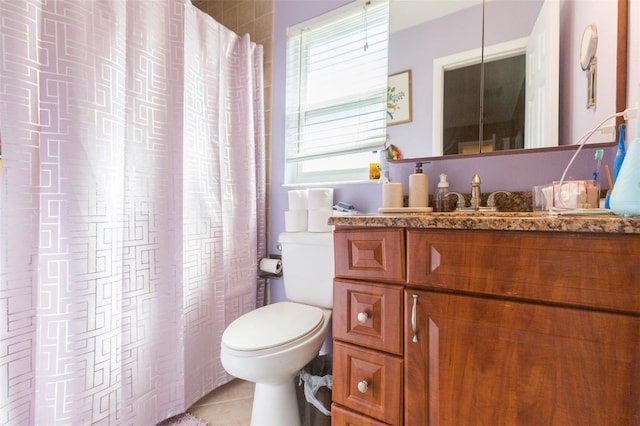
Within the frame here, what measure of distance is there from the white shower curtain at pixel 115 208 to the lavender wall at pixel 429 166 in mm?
261

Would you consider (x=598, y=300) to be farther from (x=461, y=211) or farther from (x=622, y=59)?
(x=622, y=59)

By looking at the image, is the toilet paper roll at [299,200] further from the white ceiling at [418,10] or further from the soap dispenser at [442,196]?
the white ceiling at [418,10]

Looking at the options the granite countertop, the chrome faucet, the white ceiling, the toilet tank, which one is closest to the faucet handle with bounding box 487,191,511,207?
the chrome faucet

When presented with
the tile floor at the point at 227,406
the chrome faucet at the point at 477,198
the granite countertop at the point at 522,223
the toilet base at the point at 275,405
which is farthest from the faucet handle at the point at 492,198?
the tile floor at the point at 227,406

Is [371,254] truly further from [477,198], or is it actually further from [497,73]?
[497,73]

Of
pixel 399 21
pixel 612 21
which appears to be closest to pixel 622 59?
pixel 612 21

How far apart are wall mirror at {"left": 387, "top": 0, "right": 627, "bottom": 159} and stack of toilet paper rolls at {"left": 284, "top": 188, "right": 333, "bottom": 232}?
1.45ft

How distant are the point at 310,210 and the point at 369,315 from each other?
2.43 ft

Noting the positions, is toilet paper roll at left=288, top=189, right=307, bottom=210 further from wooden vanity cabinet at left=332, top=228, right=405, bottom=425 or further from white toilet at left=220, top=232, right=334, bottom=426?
wooden vanity cabinet at left=332, top=228, right=405, bottom=425

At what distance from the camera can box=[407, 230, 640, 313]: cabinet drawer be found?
550 mm

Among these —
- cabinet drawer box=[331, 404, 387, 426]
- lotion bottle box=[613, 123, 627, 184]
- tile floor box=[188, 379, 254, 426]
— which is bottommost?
tile floor box=[188, 379, 254, 426]

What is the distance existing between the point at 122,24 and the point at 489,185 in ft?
5.24

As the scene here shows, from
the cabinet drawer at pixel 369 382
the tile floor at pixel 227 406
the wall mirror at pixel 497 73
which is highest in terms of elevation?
the wall mirror at pixel 497 73

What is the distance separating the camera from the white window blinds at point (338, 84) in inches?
58.7
